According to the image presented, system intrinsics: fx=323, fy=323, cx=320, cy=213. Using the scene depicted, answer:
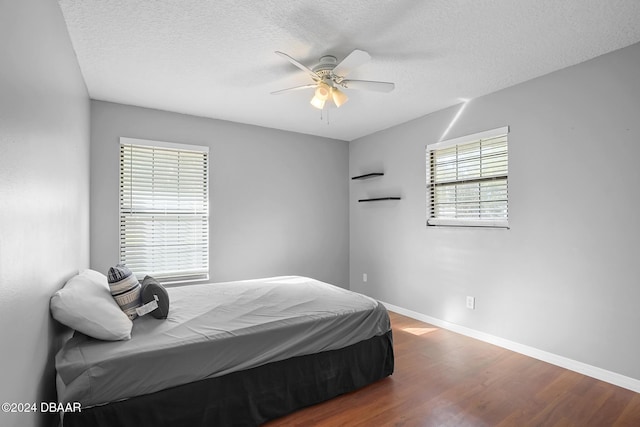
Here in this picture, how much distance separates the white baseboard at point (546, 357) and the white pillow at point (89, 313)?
A: 3335 millimetres

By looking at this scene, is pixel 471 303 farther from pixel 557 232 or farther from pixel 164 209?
pixel 164 209

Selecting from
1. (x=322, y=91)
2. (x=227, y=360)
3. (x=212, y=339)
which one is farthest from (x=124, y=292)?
(x=322, y=91)

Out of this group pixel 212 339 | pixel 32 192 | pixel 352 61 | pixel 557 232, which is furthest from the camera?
pixel 557 232

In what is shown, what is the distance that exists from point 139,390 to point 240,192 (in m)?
2.94

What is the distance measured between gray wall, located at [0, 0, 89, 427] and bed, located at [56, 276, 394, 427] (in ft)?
0.86

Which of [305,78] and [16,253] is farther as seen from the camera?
[305,78]

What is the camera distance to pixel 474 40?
7.94 ft

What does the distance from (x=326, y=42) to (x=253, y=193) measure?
252 centimetres

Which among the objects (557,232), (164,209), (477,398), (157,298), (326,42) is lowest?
(477,398)

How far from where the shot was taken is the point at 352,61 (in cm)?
234

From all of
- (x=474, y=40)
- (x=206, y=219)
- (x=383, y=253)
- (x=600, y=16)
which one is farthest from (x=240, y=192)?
(x=600, y=16)

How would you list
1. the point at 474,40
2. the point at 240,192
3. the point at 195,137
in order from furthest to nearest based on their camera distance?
the point at 240,192 → the point at 195,137 → the point at 474,40

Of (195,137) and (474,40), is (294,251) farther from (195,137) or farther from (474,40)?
(474,40)

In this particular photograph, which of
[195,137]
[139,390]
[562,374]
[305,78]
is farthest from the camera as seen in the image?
[195,137]
